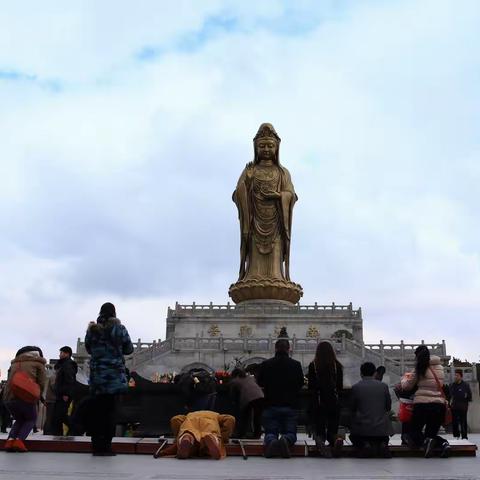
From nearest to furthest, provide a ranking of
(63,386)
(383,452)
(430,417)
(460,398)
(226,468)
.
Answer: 1. (226,468)
2. (383,452)
3. (430,417)
4. (63,386)
5. (460,398)

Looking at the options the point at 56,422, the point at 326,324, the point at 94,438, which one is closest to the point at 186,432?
the point at 94,438

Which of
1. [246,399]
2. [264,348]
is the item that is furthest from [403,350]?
[246,399]

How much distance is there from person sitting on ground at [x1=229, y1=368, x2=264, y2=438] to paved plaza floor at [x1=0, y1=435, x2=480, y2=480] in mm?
1767

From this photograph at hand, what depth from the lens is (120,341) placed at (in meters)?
6.44

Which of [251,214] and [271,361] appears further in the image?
[251,214]

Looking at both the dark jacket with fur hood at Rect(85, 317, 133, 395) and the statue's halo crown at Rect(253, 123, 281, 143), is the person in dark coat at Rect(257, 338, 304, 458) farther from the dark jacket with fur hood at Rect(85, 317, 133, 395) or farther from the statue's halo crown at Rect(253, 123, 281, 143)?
the statue's halo crown at Rect(253, 123, 281, 143)

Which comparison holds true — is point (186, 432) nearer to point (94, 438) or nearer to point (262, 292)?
point (94, 438)

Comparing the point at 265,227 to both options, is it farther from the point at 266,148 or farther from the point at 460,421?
the point at 460,421

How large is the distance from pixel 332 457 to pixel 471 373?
13772 millimetres

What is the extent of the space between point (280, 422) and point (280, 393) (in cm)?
29

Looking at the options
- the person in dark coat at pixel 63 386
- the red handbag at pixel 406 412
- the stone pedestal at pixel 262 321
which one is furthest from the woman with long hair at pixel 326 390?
the stone pedestal at pixel 262 321

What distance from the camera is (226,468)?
17.8 ft

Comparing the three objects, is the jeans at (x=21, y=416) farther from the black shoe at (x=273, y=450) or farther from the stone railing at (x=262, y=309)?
the stone railing at (x=262, y=309)

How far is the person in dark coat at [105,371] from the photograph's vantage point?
6.38 m
